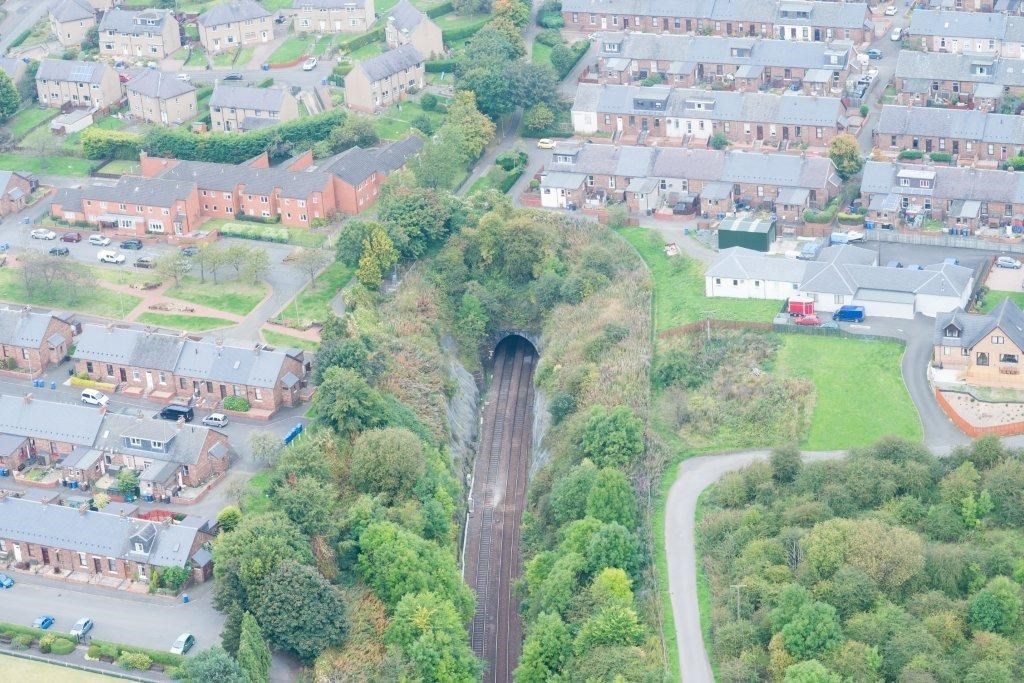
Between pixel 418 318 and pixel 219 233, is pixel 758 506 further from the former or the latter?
pixel 219 233

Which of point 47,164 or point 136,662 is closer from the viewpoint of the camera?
point 136,662

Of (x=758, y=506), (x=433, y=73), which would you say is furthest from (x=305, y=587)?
(x=433, y=73)

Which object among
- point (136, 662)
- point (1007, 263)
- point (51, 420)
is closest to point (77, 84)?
point (51, 420)

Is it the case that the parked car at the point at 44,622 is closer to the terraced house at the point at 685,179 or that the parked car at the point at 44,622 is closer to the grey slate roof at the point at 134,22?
the terraced house at the point at 685,179

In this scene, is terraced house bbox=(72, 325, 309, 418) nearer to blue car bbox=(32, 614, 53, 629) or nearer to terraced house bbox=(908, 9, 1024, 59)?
blue car bbox=(32, 614, 53, 629)

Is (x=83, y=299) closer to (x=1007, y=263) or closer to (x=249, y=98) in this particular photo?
(x=249, y=98)

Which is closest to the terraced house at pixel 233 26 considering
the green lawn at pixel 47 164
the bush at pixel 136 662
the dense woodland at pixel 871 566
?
the green lawn at pixel 47 164
